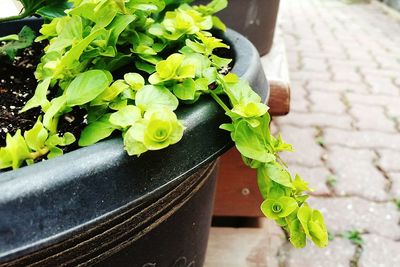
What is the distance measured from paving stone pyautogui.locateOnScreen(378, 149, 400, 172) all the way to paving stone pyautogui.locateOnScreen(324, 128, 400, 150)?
1.9 inches

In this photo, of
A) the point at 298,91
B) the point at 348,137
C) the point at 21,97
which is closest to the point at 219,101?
the point at 21,97

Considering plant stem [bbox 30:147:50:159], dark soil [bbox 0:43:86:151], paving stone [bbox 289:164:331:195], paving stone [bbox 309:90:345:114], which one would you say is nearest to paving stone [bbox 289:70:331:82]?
paving stone [bbox 309:90:345:114]

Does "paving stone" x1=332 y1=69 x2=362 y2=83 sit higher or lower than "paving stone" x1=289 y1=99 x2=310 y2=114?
lower

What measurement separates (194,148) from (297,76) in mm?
2449

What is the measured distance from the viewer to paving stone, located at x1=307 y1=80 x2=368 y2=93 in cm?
264

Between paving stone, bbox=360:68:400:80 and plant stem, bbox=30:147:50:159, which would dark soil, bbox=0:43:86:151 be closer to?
plant stem, bbox=30:147:50:159

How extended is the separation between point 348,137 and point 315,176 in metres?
0.42

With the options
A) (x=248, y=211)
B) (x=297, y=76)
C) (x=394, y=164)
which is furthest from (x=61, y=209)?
(x=297, y=76)

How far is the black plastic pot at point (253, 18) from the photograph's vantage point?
4.36ft

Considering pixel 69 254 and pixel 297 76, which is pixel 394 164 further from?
pixel 69 254

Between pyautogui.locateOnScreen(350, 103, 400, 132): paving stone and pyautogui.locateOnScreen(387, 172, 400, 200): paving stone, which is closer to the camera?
pyautogui.locateOnScreen(387, 172, 400, 200): paving stone

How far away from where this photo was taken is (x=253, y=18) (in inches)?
53.9

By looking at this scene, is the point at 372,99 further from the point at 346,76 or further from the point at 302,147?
the point at 302,147

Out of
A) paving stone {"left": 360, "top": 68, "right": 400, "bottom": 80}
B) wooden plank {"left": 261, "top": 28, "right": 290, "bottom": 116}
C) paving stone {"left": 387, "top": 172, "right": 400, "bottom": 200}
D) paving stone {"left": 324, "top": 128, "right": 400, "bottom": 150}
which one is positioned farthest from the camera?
paving stone {"left": 360, "top": 68, "right": 400, "bottom": 80}
